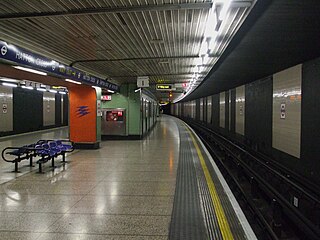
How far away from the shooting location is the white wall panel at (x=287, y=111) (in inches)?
243

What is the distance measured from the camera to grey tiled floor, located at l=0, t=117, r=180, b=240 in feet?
10.6

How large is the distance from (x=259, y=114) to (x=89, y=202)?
271 inches

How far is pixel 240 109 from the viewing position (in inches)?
475

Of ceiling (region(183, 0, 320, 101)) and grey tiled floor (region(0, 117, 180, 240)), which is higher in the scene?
ceiling (region(183, 0, 320, 101))

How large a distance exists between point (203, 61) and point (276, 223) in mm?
5428

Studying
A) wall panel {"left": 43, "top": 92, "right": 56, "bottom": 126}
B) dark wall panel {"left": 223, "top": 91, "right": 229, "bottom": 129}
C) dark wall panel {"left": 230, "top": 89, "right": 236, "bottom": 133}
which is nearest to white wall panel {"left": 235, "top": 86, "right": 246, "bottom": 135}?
dark wall panel {"left": 230, "top": 89, "right": 236, "bottom": 133}

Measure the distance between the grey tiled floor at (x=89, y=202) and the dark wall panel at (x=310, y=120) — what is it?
8.98 feet

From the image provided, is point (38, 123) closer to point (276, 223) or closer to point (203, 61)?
point (203, 61)

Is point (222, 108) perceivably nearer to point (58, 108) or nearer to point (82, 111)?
point (82, 111)

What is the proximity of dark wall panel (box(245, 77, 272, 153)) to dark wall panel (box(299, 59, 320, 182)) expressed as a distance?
244 cm

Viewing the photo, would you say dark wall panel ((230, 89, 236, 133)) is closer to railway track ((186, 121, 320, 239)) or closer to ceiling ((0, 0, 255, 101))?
railway track ((186, 121, 320, 239))

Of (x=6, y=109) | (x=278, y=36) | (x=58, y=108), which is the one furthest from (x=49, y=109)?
(x=278, y=36)

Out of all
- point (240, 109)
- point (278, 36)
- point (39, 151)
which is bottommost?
point (39, 151)

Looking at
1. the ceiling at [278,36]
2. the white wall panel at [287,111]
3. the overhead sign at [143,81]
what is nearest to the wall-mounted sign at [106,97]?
the overhead sign at [143,81]
